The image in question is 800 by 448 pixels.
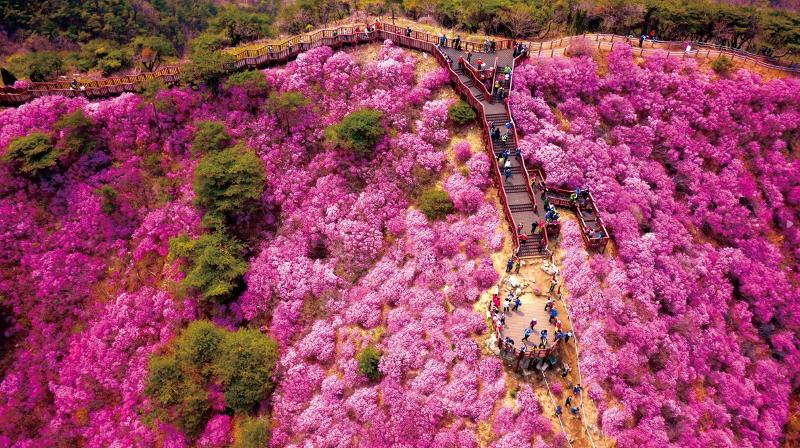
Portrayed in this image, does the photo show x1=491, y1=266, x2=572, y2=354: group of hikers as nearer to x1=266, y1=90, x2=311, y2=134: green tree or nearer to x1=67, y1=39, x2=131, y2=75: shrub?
x1=266, y1=90, x2=311, y2=134: green tree

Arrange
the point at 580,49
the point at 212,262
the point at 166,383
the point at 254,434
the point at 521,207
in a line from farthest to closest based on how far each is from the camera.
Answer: the point at 580,49, the point at 212,262, the point at 521,207, the point at 166,383, the point at 254,434

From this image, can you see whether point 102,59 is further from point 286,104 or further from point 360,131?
point 360,131

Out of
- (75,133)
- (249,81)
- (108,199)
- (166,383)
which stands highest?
(249,81)

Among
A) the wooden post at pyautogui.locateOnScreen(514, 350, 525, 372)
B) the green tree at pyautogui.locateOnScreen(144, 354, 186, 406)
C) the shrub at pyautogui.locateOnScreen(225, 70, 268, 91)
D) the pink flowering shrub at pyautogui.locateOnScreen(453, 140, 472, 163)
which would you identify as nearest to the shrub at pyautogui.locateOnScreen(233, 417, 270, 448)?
A: the green tree at pyautogui.locateOnScreen(144, 354, 186, 406)

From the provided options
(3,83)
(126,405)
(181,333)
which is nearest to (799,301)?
(181,333)

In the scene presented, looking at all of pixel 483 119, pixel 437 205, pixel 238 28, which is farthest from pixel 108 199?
pixel 483 119

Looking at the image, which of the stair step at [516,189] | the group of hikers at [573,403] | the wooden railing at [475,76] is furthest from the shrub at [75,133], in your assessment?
the group of hikers at [573,403]
